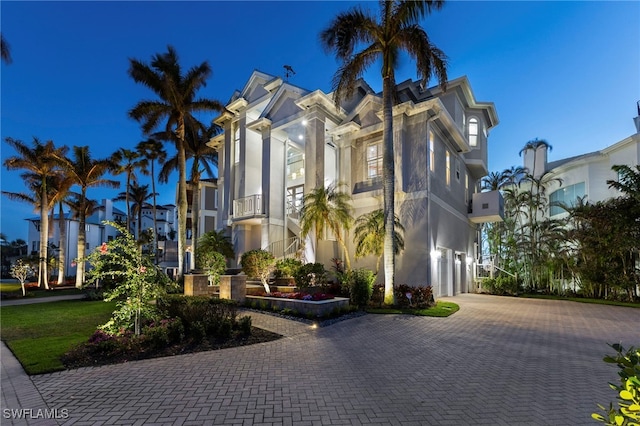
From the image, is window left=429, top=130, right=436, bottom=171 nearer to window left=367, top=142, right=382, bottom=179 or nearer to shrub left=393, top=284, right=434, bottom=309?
window left=367, top=142, right=382, bottom=179

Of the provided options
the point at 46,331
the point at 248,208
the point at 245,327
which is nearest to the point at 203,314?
the point at 245,327

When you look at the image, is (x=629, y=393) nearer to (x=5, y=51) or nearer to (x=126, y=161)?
(x=5, y=51)

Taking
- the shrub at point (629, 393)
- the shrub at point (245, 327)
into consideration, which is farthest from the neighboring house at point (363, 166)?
the shrub at point (629, 393)

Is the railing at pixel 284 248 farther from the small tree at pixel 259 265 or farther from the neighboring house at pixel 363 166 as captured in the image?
the small tree at pixel 259 265

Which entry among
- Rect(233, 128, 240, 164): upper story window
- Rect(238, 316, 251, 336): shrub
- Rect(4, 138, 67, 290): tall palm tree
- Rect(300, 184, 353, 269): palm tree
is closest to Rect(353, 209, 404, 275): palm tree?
Rect(300, 184, 353, 269): palm tree

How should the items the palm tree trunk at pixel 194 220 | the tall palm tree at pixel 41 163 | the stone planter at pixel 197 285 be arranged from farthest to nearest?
Result: 1. the tall palm tree at pixel 41 163
2. the palm tree trunk at pixel 194 220
3. the stone planter at pixel 197 285

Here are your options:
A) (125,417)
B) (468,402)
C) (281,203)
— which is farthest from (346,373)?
(281,203)

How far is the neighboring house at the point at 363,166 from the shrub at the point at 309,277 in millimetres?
2335

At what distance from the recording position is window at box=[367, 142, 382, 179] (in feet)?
57.2

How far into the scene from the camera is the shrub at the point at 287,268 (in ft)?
48.8

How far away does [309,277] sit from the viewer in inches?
546

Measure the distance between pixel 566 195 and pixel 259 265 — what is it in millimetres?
28213

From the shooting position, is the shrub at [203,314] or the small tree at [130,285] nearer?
the small tree at [130,285]

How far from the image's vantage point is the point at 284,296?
12.4 metres
